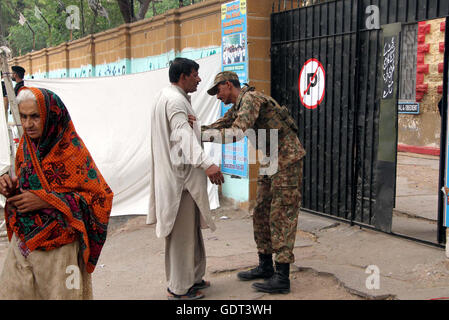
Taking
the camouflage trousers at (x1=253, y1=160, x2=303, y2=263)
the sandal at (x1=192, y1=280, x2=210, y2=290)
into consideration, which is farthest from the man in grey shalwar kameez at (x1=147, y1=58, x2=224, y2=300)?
the camouflage trousers at (x1=253, y1=160, x2=303, y2=263)

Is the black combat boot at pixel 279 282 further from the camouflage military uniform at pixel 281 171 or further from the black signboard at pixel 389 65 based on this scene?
the black signboard at pixel 389 65

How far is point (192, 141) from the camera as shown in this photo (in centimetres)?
352

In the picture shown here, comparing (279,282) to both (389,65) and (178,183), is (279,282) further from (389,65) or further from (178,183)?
(389,65)

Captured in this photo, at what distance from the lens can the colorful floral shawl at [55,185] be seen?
97.2 inches

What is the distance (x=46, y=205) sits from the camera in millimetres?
2459

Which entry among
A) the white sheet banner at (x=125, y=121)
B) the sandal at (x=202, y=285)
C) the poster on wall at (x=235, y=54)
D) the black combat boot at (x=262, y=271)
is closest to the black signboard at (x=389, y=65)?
the poster on wall at (x=235, y=54)

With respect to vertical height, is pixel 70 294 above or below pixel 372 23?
below

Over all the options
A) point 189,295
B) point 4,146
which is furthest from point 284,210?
point 4,146

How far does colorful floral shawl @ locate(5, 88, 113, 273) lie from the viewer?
2.47 metres

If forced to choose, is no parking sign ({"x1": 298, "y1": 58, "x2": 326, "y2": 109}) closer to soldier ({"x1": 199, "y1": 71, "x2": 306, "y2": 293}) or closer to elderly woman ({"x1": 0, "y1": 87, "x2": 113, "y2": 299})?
soldier ({"x1": 199, "y1": 71, "x2": 306, "y2": 293})

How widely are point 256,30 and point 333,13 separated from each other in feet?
3.52
